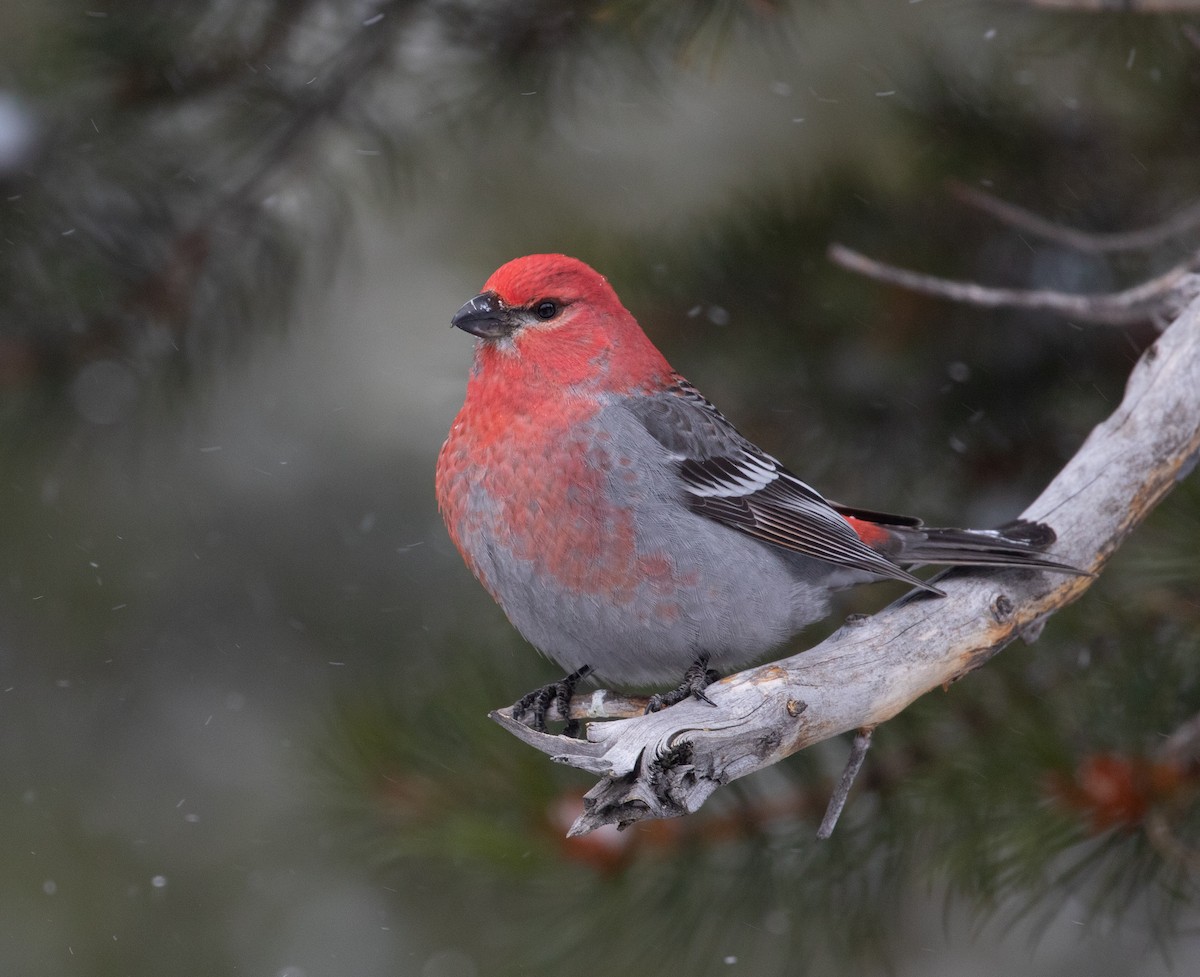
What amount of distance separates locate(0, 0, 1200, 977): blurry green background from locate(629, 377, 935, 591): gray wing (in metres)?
0.43

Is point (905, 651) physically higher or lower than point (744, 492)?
higher

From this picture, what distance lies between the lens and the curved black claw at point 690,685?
2.52 m

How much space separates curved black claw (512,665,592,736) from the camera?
2.75 meters

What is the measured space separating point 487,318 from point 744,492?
685 mm

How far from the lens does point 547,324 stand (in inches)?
111

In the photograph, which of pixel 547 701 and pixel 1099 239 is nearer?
pixel 547 701

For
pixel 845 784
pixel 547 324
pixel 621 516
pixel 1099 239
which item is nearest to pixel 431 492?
pixel 547 324

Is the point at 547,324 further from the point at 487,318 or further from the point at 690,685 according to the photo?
the point at 690,685

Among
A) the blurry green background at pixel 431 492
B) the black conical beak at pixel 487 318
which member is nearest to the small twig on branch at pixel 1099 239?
the blurry green background at pixel 431 492

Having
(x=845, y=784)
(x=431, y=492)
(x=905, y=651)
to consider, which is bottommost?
(x=431, y=492)

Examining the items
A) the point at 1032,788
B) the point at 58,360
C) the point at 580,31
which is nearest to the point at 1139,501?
the point at 1032,788

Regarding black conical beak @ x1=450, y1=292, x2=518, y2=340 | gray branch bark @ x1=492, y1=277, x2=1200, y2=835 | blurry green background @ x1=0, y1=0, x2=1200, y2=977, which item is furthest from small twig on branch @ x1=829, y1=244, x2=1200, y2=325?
black conical beak @ x1=450, y1=292, x2=518, y2=340

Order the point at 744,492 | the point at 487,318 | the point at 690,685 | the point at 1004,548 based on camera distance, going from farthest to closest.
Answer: the point at 744,492
the point at 487,318
the point at 690,685
the point at 1004,548

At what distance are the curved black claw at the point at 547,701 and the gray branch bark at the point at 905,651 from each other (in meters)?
0.06
